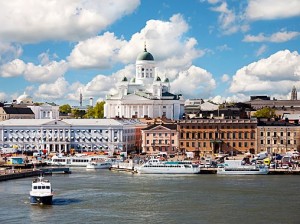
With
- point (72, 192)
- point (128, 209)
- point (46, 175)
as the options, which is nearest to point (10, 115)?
point (46, 175)

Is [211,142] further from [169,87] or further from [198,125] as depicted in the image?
[169,87]

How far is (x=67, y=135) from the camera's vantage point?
254ft

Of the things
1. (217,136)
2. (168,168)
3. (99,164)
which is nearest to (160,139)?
(217,136)

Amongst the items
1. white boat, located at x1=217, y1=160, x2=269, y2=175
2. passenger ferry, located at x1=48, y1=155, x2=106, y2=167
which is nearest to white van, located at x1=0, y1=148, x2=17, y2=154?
passenger ferry, located at x1=48, y1=155, x2=106, y2=167

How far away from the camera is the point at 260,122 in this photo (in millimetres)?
73562

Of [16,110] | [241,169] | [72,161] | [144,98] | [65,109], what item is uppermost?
[65,109]

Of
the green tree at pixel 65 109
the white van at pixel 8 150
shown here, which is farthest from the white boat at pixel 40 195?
the green tree at pixel 65 109

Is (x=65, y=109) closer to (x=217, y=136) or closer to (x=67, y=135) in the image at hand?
(x=67, y=135)

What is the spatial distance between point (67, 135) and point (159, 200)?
1572 inches

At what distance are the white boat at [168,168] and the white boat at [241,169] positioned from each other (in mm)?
2013

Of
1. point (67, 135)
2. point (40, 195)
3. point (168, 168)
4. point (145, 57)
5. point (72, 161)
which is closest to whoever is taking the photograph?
point (40, 195)

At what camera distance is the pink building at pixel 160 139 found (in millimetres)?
Result: 75625

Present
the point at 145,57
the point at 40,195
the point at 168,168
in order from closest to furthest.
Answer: the point at 40,195 → the point at 168,168 → the point at 145,57

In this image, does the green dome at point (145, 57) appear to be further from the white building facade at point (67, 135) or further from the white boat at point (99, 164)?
the white boat at point (99, 164)
